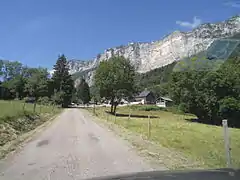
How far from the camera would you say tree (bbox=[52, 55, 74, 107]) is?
9429cm

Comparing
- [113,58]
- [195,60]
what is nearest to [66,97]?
[113,58]

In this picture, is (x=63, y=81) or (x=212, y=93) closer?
(x=212, y=93)

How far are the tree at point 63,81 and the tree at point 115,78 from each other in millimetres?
37249

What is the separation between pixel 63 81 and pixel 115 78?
46830 mm

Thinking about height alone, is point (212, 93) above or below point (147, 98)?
below

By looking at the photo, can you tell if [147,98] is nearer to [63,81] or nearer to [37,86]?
[63,81]

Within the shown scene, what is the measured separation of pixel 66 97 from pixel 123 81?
44230 millimetres

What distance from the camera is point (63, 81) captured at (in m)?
97.9

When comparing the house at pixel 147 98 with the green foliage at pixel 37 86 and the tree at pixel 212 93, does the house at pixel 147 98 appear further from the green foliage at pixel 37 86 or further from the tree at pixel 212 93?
the tree at pixel 212 93

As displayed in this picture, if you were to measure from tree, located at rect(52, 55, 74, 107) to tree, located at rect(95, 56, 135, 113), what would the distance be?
122ft

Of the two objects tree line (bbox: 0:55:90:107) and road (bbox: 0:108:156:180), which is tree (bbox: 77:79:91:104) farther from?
road (bbox: 0:108:156:180)

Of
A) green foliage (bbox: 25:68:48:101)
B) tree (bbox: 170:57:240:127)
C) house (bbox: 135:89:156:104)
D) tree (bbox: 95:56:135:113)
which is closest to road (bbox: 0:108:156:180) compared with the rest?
tree (bbox: 170:57:240:127)

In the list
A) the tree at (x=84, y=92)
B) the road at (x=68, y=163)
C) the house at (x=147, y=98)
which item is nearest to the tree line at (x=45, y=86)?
the tree at (x=84, y=92)

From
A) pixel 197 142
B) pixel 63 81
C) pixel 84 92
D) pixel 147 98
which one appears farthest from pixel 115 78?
pixel 84 92
